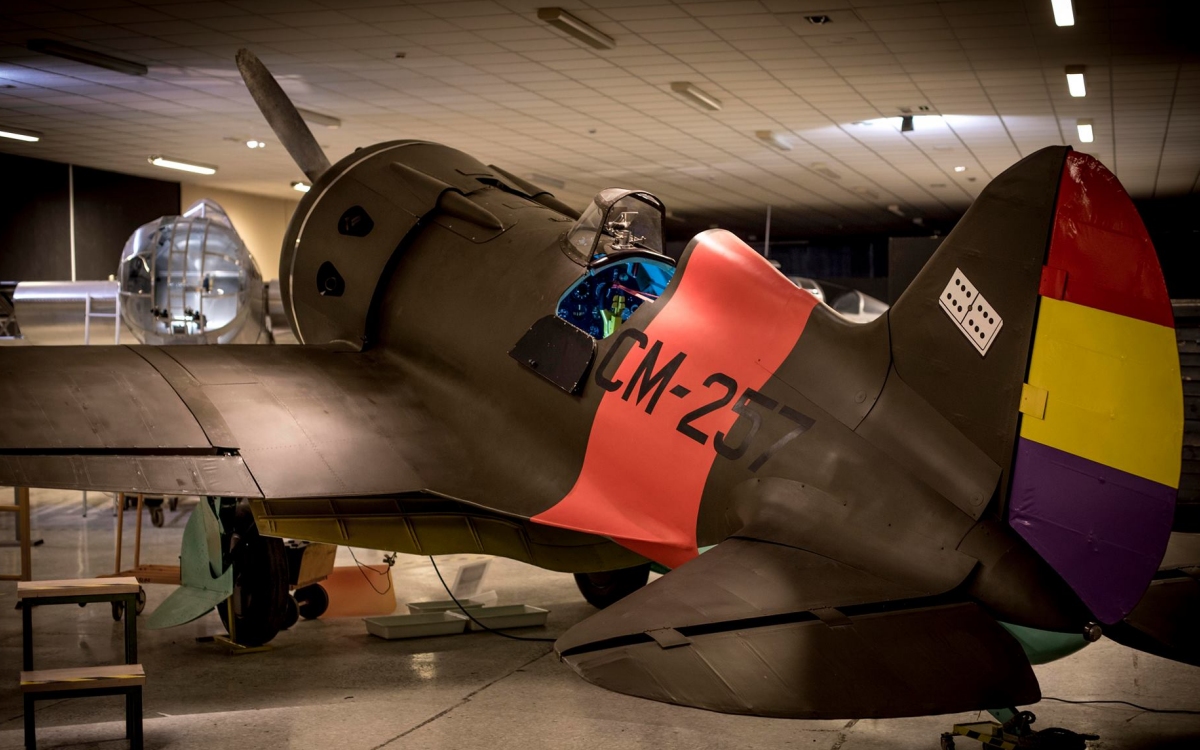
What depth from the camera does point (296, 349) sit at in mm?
6613

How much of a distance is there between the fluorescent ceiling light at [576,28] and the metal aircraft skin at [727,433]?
5710mm

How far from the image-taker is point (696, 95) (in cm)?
1611

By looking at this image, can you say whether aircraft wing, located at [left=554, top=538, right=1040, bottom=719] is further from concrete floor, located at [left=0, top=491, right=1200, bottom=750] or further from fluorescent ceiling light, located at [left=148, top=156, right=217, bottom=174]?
fluorescent ceiling light, located at [left=148, top=156, right=217, bottom=174]

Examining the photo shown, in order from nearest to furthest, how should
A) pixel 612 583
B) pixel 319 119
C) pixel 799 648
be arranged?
1. pixel 799 648
2. pixel 612 583
3. pixel 319 119

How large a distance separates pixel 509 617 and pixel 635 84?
9.86 metres

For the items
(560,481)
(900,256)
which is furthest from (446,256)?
(900,256)

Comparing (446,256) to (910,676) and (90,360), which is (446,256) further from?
(910,676)

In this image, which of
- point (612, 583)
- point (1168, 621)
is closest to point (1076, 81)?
point (612, 583)

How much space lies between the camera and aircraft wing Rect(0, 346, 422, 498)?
5.19m

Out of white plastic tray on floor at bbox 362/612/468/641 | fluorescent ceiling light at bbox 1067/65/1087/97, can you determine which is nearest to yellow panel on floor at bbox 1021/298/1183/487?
white plastic tray on floor at bbox 362/612/468/641

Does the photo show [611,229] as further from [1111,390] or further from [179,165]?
[179,165]

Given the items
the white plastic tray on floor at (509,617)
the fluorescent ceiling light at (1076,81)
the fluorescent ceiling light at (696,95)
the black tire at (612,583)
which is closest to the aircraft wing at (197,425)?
the white plastic tray on floor at (509,617)

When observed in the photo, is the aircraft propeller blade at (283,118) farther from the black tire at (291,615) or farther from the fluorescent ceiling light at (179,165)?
the fluorescent ceiling light at (179,165)

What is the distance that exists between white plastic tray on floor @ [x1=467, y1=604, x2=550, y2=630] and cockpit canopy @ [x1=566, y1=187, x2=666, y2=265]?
2.70 metres
